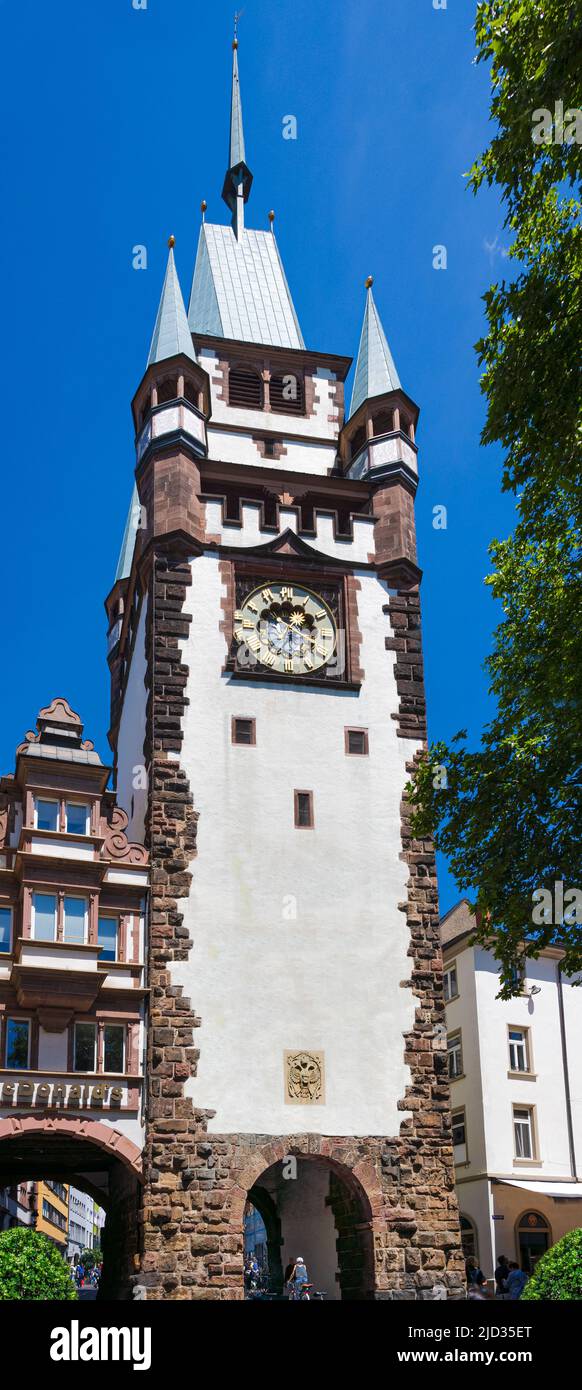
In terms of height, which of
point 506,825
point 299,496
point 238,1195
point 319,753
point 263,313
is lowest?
point 238,1195

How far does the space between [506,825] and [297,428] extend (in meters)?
18.3

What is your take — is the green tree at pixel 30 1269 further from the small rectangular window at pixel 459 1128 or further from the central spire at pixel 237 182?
the central spire at pixel 237 182

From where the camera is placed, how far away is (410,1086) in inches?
1122

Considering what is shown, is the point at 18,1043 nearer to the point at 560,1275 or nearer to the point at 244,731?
the point at 244,731

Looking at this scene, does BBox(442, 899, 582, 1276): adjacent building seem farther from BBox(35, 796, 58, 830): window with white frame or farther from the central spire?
the central spire

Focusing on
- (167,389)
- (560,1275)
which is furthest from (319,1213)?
(167,389)

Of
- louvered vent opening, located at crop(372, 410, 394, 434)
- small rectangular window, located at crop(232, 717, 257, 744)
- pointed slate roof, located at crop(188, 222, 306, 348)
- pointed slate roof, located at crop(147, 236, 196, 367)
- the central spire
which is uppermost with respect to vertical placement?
the central spire

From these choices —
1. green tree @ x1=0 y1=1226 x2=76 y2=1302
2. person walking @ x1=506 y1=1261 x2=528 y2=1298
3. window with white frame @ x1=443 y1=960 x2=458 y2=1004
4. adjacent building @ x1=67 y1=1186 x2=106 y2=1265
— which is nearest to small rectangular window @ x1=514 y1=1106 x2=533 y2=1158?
window with white frame @ x1=443 y1=960 x2=458 y2=1004

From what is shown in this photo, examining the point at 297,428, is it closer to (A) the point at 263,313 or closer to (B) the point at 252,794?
(A) the point at 263,313

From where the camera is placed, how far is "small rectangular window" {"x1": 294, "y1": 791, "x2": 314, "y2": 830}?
29859mm

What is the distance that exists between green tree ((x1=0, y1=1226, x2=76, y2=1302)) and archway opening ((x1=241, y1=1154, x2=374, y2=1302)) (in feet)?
25.4

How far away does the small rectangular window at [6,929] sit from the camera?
1083 inches

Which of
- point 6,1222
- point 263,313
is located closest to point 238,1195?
point 263,313

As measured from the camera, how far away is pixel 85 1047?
27.3 metres
